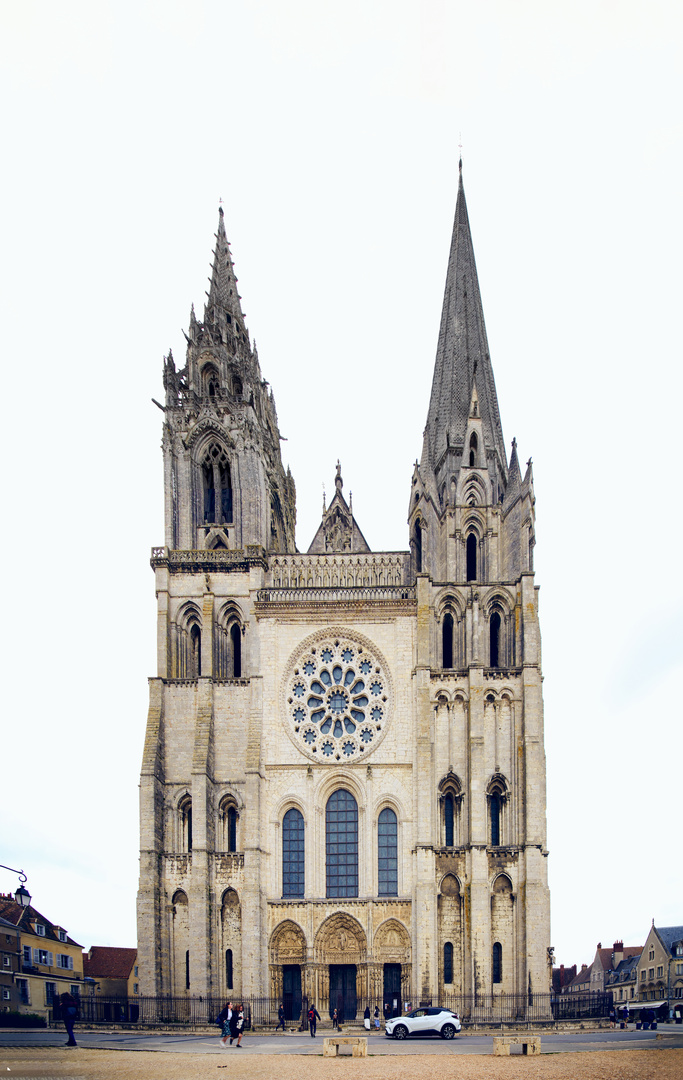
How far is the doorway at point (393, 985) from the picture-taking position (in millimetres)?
40781

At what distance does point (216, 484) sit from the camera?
47969 mm

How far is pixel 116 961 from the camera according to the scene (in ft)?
219

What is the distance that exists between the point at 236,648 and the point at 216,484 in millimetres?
7399

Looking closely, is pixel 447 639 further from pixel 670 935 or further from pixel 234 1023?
pixel 670 935

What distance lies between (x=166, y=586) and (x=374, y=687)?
9.26 metres

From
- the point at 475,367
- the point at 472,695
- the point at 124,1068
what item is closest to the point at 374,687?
the point at 472,695

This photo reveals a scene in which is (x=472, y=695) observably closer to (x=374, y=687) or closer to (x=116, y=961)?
(x=374, y=687)

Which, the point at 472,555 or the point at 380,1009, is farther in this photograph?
the point at 472,555

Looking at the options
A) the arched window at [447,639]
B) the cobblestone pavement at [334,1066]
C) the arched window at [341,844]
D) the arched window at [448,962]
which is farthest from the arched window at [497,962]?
the cobblestone pavement at [334,1066]

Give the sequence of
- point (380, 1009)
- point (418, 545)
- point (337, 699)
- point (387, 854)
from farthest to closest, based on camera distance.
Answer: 1. point (418, 545)
2. point (337, 699)
3. point (387, 854)
4. point (380, 1009)

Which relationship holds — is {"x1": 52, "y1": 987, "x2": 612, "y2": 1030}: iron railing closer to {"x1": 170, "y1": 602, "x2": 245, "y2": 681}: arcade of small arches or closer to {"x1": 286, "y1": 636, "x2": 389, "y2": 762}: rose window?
{"x1": 286, "y1": 636, "x2": 389, "y2": 762}: rose window

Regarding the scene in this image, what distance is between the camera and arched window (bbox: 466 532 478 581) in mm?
46375

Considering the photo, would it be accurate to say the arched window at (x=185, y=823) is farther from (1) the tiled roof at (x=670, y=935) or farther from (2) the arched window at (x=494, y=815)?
(1) the tiled roof at (x=670, y=935)

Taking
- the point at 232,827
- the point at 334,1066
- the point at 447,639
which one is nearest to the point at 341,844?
the point at 232,827
